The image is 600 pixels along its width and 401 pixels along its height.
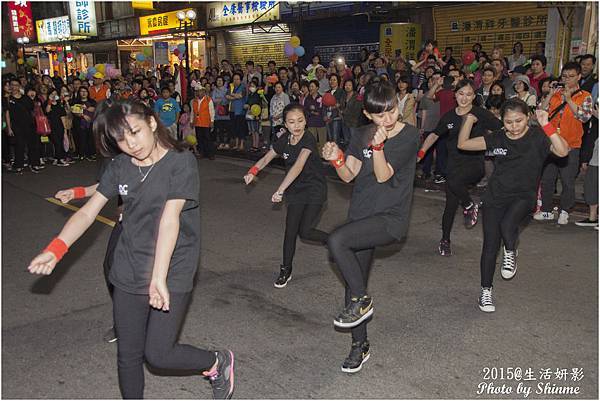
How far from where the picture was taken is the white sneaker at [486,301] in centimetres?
494

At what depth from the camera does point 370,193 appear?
12.6 ft

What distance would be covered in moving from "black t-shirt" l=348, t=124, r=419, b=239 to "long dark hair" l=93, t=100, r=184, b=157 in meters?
1.29

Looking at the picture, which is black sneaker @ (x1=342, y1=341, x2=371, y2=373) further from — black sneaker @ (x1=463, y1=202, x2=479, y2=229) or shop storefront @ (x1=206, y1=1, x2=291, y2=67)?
shop storefront @ (x1=206, y1=1, x2=291, y2=67)

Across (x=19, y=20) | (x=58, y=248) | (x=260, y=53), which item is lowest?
(x=58, y=248)

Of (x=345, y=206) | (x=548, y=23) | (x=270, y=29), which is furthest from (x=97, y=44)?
(x=345, y=206)

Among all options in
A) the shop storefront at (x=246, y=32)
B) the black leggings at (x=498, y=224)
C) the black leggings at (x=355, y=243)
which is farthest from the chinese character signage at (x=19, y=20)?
the black leggings at (x=355, y=243)

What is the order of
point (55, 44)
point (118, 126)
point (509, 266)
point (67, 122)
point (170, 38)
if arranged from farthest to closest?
point (55, 44), point (170, 38), point (67, 122), point (509, 266), point (118, 126)

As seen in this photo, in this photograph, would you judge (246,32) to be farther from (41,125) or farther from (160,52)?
(41,125)

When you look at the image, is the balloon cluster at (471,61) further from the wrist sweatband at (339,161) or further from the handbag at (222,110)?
the wrist sweatband at (339,161)

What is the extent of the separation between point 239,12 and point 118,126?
70.1 feet

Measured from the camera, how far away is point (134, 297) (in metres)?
3.06

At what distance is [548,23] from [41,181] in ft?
39.3

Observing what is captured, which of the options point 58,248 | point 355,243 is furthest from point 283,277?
point 58,248

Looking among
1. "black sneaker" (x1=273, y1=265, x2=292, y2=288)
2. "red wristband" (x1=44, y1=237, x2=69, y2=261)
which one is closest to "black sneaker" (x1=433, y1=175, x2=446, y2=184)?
"black sneaker" (x1=273, y1=265, x2=292, y2=288)
